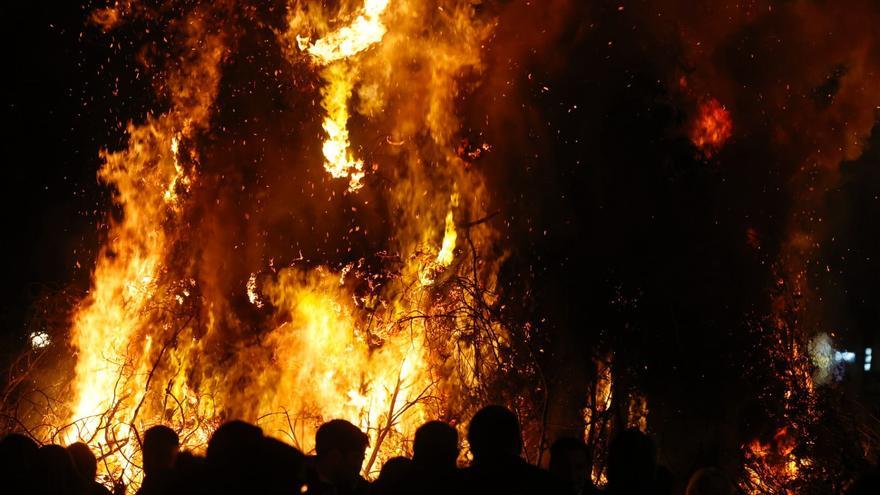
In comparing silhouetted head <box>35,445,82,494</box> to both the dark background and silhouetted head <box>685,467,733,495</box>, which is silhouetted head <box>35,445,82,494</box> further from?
the dark background

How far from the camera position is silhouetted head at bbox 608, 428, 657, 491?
12.2 ft

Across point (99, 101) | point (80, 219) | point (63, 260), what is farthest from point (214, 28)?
point (63, 260)

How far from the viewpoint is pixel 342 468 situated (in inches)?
148

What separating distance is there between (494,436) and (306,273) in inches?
396

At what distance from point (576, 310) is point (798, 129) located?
4756 millimetres

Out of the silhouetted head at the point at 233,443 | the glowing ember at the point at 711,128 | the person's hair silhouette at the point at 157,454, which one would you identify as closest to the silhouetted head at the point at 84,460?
the person's hair silhouette at the point at 157,454

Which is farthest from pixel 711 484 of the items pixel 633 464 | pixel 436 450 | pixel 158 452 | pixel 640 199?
pixel 640 199

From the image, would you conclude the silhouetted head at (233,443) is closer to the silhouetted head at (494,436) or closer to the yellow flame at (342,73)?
the silhouetted head at (494,436)

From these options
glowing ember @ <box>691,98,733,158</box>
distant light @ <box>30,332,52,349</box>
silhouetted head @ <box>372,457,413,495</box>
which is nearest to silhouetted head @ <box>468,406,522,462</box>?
silhouetted head @ <box>372,457,413,495</box>

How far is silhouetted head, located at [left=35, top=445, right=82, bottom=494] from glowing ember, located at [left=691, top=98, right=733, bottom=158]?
34.8 ft

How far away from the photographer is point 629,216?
39.2ft

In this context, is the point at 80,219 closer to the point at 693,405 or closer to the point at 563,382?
the point at 563,382

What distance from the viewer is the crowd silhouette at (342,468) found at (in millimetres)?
2785

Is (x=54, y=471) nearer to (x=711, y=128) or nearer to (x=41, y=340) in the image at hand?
(x=711, y=128)
